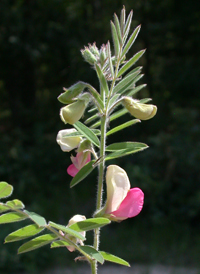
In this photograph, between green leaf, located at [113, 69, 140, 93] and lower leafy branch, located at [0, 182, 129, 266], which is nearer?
lower leafy branch, located at [0, 182, 129, 266]

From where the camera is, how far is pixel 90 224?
55 centimetres

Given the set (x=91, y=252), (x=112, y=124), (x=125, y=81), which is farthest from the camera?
(x=112, y=124)

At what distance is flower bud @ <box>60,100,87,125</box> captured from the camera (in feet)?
1.91

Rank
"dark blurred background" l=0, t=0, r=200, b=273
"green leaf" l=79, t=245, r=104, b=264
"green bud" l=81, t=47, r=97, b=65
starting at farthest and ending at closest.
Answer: "dark blurred background" l=0, t=0, r=200, b=273 → "green bud" l=81, t=47, r=97, b=65 → "green leaf" l=79, t=245, r=104, b=264

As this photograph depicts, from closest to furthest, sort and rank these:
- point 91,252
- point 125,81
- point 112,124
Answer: point 91,252 < point 125,81 < point 112,124

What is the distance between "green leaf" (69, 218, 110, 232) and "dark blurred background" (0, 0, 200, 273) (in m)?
3.17

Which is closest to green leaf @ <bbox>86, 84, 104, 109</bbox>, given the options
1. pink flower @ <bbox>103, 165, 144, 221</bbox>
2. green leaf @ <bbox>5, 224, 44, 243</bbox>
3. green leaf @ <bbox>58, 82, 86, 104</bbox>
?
green leaf @ <bbox>58, 82, 86, 104</bbox>

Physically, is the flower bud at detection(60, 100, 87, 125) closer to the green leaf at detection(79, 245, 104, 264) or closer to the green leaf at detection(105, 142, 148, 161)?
the green leaf at detection(105, 142, 148, 161)

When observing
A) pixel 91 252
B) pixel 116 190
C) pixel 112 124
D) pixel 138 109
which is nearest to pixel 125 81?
pixel 138 109

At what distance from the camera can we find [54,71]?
5.55m

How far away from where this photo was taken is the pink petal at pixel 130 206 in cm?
58

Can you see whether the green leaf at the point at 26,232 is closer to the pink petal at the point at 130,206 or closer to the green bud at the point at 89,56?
the pink petal at the point at 130,206

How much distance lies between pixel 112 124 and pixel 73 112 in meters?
3.31

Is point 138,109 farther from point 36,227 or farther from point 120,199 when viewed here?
point 36,227
